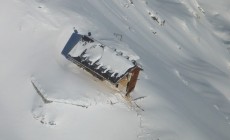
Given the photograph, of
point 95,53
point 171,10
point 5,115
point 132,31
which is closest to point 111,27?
point 132,31

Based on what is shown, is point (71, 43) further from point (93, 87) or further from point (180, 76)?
point (180, 76)

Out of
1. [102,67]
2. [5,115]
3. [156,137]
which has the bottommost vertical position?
[5,115]

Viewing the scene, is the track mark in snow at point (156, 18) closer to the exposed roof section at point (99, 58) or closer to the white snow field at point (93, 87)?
the white snow field at point (93, 87)

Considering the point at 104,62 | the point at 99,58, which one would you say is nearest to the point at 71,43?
the point at 99,58

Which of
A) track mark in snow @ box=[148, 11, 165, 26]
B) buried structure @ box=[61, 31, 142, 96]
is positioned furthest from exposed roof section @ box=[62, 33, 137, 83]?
track mark in snow @ box=[148, 11, 165, 26]

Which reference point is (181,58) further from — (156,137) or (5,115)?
(5,115)

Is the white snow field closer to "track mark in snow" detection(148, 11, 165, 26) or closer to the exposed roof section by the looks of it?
the exposed roof section
